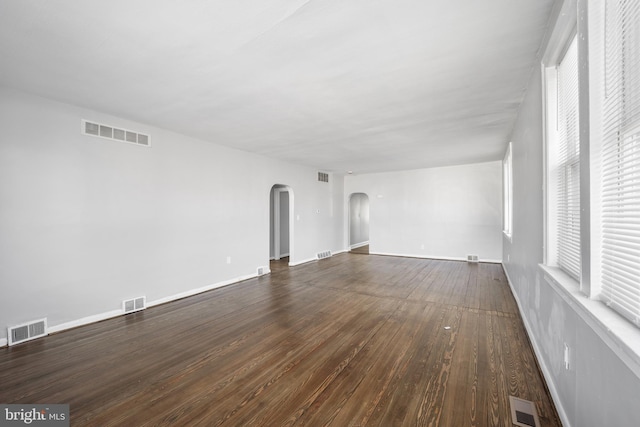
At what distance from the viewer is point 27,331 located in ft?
9.48

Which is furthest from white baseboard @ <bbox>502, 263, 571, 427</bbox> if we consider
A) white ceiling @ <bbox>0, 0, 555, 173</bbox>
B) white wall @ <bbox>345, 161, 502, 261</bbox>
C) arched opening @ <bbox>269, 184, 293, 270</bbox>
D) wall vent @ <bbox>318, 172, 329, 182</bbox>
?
wall vent @ <bbox>318, 172, 329, 182</bbox>

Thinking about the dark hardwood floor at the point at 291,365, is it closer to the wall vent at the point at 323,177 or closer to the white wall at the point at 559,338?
the white wall at the point at 559,338

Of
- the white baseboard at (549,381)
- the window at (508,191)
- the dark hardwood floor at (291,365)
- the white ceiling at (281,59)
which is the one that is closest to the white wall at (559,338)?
the white baseboard at (549,381)

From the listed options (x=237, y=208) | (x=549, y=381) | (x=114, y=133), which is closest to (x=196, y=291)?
(x=237, y=208)

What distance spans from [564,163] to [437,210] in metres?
6.00

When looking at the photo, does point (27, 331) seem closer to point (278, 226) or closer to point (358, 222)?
point (278, 226)

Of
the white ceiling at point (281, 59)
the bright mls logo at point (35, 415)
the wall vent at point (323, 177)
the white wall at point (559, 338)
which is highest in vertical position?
the white ceiling at point (281, 59)

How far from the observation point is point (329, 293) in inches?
178

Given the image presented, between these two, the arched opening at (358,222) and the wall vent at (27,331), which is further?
the arched opening at (358,222)

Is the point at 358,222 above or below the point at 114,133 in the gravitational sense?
below

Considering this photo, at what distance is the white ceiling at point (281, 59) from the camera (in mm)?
1725

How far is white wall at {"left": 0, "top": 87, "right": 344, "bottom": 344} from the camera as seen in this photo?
112 inches

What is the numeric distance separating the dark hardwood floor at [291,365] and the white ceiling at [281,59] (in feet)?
8.55

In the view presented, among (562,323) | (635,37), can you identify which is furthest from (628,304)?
(635,37)
